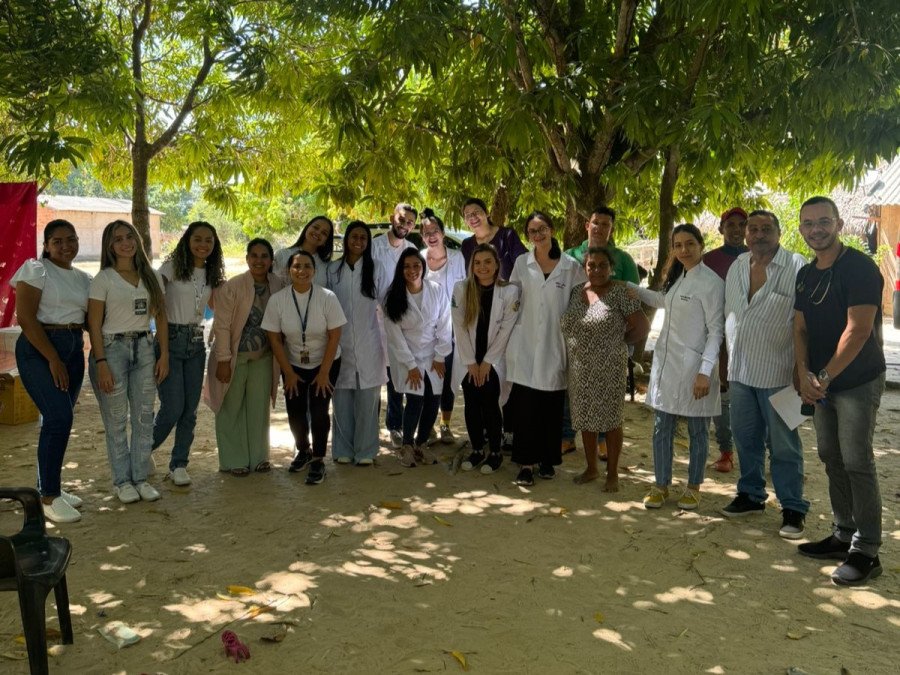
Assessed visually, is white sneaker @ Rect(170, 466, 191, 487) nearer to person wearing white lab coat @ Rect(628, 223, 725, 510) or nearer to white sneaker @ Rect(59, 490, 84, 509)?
white sneaker @ Rect(59, 490, 84, 509)

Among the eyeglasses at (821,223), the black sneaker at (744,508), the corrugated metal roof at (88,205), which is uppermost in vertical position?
the corrugated metal roof at (88,205)

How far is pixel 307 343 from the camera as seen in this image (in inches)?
201

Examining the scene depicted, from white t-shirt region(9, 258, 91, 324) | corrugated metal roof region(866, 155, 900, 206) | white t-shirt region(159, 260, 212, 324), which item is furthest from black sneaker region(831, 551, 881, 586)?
corrugated metal roof region(866, 155, 900, 206)

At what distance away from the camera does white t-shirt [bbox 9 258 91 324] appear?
4277 millimetres

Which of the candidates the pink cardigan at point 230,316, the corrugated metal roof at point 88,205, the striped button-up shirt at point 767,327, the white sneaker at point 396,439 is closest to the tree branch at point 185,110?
the pink cardigan at point 230,316

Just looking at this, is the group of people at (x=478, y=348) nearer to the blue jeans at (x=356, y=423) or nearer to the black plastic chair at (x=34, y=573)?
the blue jeans at (x=356, y=423)

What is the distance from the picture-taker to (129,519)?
14.5ft

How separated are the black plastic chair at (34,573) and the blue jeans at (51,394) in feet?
5.01

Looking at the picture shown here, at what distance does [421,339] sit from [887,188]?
14.0 meters

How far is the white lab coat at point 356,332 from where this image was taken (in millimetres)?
5352

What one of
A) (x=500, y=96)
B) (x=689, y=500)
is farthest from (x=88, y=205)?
(x=689, y=500)

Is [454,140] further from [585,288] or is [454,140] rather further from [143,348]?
[143,348]

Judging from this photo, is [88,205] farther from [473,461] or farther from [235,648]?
[235,648]

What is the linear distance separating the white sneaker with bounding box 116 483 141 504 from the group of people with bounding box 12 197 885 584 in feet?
0.03
